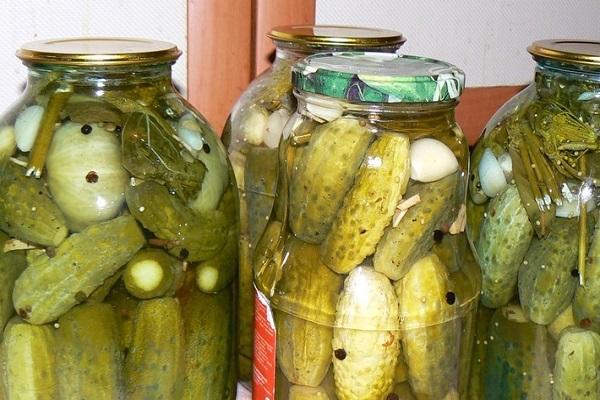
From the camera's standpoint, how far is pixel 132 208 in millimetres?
662

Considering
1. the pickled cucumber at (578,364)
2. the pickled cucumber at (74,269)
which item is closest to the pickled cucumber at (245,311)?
the pickled cucumber at (74,269)

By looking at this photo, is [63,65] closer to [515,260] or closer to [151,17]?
[151,17]

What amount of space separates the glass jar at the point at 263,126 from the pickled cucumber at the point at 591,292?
278 millimetres

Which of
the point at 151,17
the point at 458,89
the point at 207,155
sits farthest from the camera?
the point at 151,17

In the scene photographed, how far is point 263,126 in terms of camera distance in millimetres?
833

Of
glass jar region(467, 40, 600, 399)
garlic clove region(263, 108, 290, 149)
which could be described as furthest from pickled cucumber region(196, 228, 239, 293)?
glass jar region(467, 40, 600, 399)

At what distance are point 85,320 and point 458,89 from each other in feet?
1.15

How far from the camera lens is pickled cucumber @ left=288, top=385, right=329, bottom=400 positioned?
668mm

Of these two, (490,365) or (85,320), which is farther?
(490,365)

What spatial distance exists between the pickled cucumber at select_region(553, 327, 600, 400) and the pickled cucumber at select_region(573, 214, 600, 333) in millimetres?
12

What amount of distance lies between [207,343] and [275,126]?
232 millimetres

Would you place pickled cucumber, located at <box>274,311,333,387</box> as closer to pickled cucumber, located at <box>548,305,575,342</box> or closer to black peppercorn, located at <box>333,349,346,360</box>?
black peppercorn, located at <box>333,349,346,360</box>

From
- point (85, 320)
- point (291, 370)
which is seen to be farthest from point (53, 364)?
point (291, 370)

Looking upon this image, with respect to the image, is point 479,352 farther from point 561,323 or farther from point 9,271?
point 9,271
